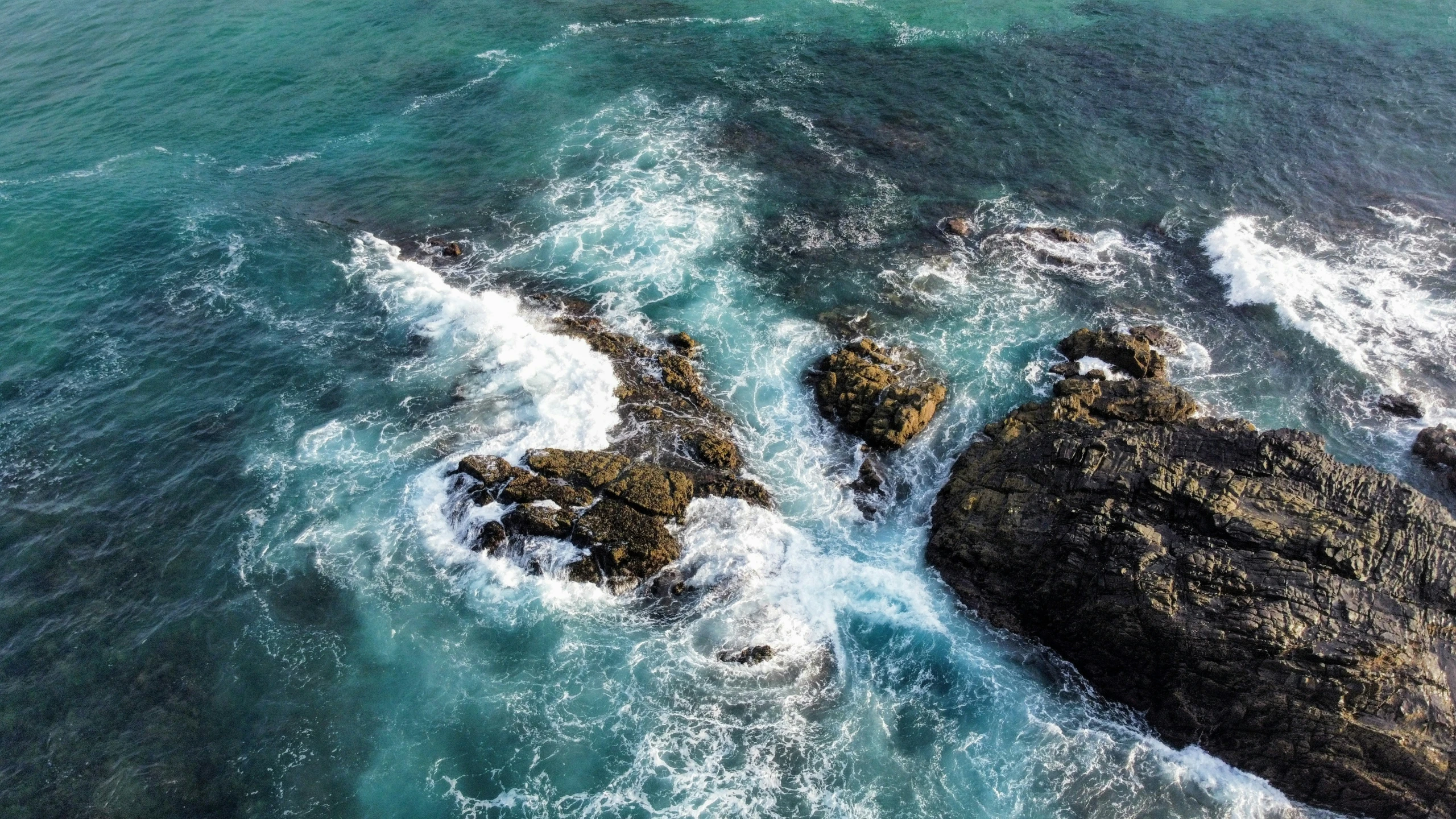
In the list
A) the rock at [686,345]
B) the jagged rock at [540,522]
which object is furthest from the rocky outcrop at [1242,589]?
the rock at [686,345]

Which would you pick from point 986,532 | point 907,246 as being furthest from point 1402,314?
point 986,532

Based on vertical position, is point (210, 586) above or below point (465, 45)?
below

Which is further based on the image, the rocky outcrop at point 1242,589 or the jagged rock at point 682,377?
the jagged rock at point 682,377

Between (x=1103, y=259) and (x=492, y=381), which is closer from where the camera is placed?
(x=492, y=381)

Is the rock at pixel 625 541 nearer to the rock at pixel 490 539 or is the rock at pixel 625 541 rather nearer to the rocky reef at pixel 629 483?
the rocky reef at pixel 629 483

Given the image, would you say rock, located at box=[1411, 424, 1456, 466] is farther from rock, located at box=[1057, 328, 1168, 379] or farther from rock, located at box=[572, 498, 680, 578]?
rock, located at box=[572, 498, 680, 578]

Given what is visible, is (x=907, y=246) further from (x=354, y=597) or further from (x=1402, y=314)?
(x=354, y=597)

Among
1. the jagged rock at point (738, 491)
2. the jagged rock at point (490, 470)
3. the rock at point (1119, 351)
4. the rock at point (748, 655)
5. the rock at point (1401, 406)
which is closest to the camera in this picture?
the rock at point (748, 655)

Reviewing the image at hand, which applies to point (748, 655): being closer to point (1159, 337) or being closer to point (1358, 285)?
point (1159, 337)
